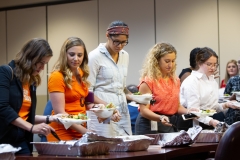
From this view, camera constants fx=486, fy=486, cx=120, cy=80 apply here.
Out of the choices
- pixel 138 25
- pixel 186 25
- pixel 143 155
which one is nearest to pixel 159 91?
pixel 143 155

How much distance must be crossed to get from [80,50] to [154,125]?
77 centimetres

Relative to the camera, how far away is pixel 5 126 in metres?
2.31

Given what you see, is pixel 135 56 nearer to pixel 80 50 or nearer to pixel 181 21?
pixel 181 21

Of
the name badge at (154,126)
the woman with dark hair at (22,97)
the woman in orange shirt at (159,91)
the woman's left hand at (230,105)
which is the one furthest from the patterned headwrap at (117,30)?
the woman's left hand at (230,105)

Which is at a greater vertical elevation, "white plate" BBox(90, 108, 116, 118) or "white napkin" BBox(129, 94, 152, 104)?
"white napkin" BBox(129, 94, 152, 104)

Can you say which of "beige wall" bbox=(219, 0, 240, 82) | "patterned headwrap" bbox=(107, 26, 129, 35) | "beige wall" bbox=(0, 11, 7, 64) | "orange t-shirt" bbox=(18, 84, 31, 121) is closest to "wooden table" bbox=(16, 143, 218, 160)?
"orange t-shirt" bbox=(18, 84, 31, 121)

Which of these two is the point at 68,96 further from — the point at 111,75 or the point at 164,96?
the point at 164,96

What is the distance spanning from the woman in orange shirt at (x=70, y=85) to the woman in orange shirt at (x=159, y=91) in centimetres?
55

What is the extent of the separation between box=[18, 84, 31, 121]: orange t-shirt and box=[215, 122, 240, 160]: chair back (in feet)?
3.36

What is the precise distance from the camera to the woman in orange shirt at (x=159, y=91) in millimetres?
3318

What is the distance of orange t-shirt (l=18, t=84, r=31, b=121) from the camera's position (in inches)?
96.3

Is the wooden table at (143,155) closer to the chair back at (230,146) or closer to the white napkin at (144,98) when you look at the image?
the chair back at (230,146)

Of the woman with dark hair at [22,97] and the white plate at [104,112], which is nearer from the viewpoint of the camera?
the woman with dark hair at [22,97]

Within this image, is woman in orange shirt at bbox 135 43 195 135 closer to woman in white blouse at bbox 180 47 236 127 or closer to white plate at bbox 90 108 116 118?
woman in white blouse at bbox 180 47 236 127
